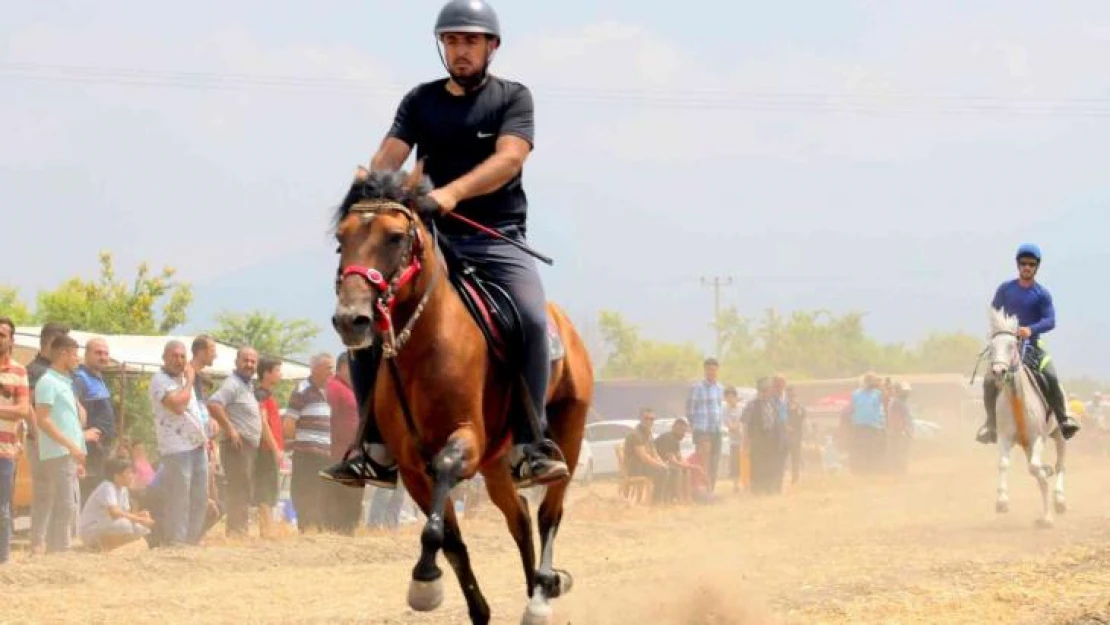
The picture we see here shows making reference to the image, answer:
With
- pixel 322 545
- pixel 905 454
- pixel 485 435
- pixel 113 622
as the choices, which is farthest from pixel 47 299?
pixel 485 435

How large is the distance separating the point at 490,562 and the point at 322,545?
1.82m

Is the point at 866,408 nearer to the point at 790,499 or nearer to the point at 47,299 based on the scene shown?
the point at 790,499

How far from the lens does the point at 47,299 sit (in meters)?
50.6

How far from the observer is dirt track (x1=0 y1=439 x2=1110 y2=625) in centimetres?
1103

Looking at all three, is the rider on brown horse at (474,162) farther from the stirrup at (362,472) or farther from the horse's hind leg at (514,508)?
the horse's hind leg at (514,508)

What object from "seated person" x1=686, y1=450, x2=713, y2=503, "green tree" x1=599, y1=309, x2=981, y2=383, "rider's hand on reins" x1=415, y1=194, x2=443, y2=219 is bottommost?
"green tree" x1=599, y1=309, x2=981, y2=383

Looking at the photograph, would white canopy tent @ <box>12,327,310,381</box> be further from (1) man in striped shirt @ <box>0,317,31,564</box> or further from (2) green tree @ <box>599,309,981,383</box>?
(2) green tree @ <box>599,309,981,383</box>

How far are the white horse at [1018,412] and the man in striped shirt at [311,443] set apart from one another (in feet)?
25.2

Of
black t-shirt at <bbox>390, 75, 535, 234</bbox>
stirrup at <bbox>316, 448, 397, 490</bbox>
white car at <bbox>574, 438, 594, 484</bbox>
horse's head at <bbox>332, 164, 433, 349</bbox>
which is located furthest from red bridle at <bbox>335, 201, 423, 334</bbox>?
white car at <bbox>574, 438, 594, 484</bbox>

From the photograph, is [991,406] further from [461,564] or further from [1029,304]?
[461,564]

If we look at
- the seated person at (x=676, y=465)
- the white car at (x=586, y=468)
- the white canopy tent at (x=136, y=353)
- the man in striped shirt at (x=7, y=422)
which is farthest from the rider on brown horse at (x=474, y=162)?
the white car at (x=586, y=468)

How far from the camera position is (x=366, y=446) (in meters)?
8.86

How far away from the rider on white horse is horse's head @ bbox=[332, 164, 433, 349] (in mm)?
11854

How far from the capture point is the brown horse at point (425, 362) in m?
7.63
